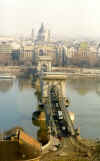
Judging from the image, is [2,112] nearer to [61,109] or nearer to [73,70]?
[61,109]

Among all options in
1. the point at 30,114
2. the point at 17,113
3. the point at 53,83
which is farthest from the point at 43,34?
the point at 30,114

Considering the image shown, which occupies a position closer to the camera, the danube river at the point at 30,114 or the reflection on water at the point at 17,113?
the danube river at the point at 30,114

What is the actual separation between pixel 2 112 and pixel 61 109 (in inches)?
105

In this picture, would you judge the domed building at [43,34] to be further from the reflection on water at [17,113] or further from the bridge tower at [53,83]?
the bridge tower at [53,83]

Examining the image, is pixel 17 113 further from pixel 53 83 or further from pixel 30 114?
pixel 53 83

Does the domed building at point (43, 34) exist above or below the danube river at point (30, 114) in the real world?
above

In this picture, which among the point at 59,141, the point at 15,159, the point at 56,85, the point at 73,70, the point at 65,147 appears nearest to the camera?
the point at 15,159

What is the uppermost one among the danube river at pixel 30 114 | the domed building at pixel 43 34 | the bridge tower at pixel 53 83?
the domed building at pixel 43 34

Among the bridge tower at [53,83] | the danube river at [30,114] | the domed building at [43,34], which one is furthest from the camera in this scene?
the domed building at [43,34]

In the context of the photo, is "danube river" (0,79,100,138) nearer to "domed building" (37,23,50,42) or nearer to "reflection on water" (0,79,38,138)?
"reflection on water" (0,79,38,138)

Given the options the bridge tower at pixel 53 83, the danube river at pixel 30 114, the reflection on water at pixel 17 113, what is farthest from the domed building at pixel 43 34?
the bridge tower at pixel 53 83

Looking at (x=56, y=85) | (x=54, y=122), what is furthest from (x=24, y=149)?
(x=56, y=85)

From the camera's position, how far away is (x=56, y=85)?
1098 centimetres

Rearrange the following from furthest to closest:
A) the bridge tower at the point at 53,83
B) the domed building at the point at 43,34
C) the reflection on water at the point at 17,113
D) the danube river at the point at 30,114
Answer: the domed building at the point at 43,34 → the bridge tower at the point at 53,83 → the reflection on water at the point at 17,113 → the danube river at the point at 30,114
